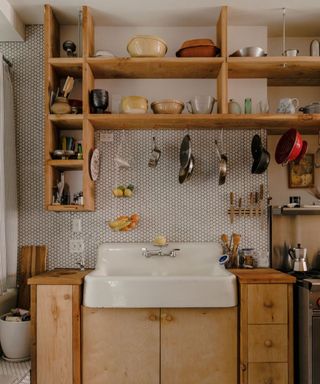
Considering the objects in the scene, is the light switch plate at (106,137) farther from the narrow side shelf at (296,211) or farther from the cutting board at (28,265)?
the narrow side shelf at (296,211)

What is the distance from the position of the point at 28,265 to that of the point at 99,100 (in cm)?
127

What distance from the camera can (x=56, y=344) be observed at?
2.45 m

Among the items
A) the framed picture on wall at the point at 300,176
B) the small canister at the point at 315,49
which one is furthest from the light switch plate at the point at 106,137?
the small canister at the point at 315,49

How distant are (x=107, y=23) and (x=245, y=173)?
4.89ft

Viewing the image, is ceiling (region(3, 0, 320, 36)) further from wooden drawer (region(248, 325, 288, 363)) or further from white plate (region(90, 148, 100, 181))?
wooden drawer (region(248, 325, 288, 363))

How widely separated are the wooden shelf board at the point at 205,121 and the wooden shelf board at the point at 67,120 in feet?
0.29

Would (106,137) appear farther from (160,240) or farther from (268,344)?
(268,344)

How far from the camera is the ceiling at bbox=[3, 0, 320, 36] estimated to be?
8.92 feet

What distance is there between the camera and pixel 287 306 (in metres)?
2.49

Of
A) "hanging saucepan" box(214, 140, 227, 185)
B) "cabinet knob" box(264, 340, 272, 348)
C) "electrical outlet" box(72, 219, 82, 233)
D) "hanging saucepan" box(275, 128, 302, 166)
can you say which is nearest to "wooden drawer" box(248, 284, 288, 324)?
"cabinet knob" box(264, 340, 272, 348)

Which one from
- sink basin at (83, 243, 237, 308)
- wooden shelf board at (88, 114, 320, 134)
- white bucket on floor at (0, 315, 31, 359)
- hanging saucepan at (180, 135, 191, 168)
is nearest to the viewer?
sink basin at (83, 243, 237, 308)

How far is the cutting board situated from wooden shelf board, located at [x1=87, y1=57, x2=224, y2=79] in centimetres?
134

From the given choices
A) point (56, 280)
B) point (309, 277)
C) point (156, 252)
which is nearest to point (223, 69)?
point (156, 252)

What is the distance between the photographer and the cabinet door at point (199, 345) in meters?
2.46
